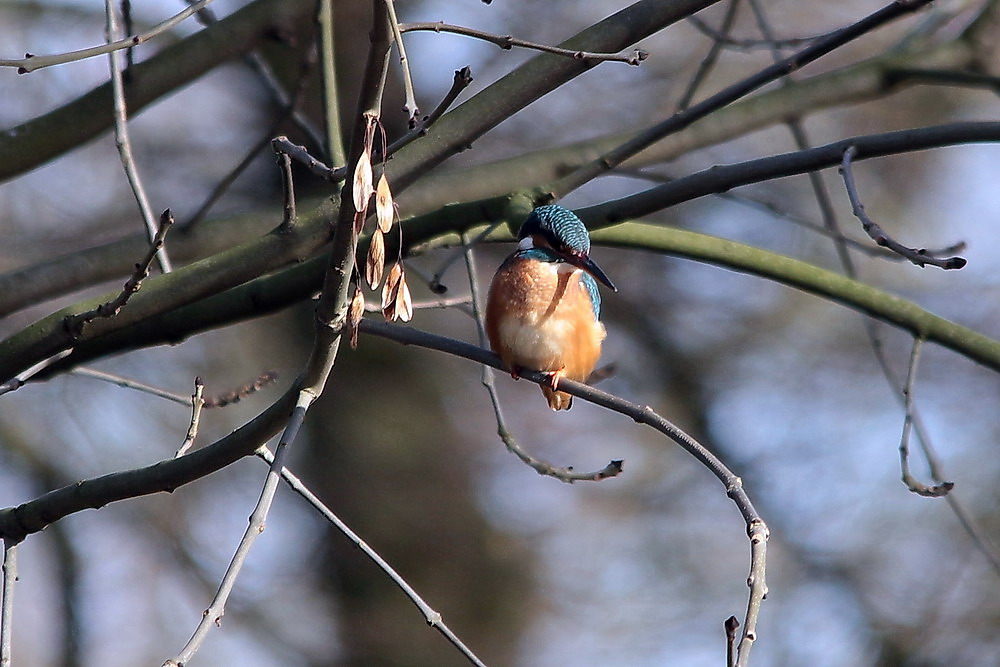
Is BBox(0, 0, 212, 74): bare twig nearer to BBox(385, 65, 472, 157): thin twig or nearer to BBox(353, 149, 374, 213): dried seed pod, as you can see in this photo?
BBox(385, 65, 472, 157): thin twig

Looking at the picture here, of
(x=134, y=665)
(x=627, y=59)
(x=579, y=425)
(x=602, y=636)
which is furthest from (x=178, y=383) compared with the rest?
(x=627, y=59)

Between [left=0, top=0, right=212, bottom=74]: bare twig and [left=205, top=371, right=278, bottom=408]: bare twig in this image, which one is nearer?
[left=0, top=0, right=212, bottom=74]: bare twig

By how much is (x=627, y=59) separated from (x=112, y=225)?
549 cm

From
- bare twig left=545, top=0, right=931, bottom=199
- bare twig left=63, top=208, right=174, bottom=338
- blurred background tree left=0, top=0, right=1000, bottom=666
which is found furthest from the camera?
blurred background tree left=0, top=0, right=1000, bottom=666

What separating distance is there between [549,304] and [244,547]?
1.54 meters

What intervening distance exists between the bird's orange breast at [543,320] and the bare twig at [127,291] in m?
1.07

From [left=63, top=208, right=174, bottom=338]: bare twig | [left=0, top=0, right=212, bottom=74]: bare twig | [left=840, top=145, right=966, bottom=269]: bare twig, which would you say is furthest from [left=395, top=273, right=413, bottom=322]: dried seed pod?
[left=840, top=145, right=966, bottom=269]: bare twig

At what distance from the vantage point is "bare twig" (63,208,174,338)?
178 centimetres

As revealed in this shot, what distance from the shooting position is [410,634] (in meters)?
7.30

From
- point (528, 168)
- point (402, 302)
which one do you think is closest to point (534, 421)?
point (528, 168)

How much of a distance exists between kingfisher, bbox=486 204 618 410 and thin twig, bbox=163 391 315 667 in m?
1.01

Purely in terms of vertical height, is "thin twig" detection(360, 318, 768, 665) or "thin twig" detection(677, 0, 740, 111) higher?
"thin twig" detection(677, 0, 740, 111)

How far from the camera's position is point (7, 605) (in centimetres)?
209

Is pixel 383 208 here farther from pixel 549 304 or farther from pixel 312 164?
pixel 549 304
